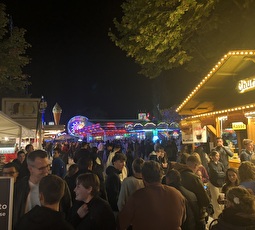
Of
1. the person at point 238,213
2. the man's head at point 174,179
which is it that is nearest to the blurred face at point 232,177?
the man's head at point 174,179

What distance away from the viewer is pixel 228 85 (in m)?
9.30

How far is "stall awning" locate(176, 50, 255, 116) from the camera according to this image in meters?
7.83

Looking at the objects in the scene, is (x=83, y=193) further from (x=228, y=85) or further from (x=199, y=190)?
(x=228, y=85)

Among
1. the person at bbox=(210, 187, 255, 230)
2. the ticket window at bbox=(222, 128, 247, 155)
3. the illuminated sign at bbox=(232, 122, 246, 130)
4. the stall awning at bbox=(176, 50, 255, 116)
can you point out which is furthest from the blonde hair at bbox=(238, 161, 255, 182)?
the ticket window at bbox=(222, 128, 247, 155)

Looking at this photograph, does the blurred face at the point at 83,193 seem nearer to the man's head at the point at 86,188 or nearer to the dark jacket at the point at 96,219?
the man's head at the point at 86,188

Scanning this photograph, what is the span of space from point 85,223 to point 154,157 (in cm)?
874

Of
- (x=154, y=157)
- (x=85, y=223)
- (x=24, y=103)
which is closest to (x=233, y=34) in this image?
(x=154, y=157)

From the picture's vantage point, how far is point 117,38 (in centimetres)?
1337

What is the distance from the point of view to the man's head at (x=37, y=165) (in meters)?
3.55

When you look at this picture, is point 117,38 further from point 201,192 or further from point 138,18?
point 201,192

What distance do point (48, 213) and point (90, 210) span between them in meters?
0.58

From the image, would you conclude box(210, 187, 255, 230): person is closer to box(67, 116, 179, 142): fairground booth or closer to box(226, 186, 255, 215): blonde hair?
box(226, 186, 255, 215): blonde hair

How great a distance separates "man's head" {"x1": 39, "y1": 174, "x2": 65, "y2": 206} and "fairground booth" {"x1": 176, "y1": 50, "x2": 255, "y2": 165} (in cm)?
606

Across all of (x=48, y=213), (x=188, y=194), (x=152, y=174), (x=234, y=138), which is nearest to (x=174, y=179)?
(x=188, y=194)
